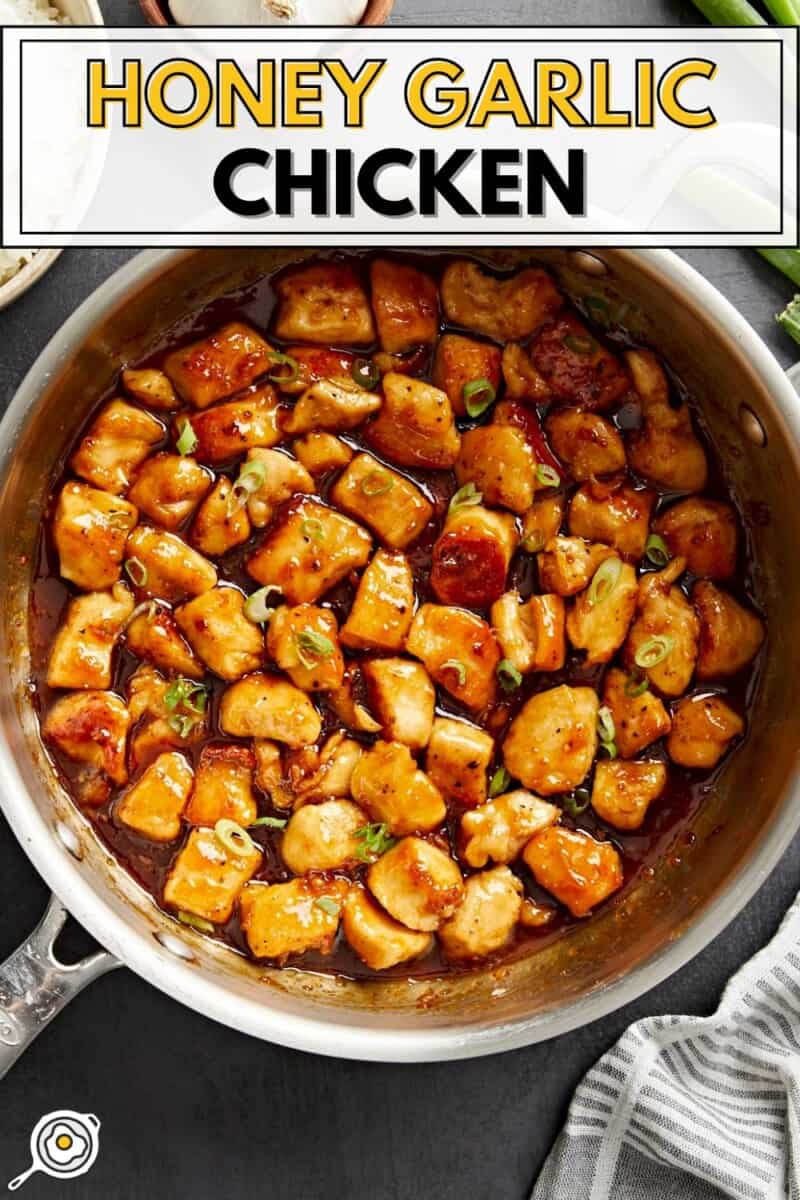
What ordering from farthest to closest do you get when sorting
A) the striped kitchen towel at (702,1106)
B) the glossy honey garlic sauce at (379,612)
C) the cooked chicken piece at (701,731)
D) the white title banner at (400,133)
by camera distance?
the striped kitchen towel at (702,1106), the cooked chicken piece at (701,731), the glossy honey garlic sauce at (379,612), the white title banner at (400,133)

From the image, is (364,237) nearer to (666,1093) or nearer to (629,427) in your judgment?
(629,427)

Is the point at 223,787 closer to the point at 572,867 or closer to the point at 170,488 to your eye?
the point at 170,488

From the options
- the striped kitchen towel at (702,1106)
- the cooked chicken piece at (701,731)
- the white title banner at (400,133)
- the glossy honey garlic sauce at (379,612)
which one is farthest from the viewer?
the striped kitchen towel at (702,1106)

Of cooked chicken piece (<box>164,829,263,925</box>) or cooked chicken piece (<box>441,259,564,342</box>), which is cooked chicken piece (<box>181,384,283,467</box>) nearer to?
cooked chicken piece (<box>441,259,564,342</box>)

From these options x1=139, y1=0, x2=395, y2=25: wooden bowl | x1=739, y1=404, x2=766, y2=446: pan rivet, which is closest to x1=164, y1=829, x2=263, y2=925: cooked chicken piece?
x1=739, y1=404, x2=766, y2=446: pan rivet

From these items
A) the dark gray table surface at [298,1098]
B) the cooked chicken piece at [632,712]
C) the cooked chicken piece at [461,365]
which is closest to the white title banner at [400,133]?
the dark gray table surface at [298,1098]

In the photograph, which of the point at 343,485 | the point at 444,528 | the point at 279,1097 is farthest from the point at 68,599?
the point at 279,1097

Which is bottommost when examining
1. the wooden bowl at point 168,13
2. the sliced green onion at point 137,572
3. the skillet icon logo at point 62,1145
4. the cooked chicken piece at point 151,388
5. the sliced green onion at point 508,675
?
the skillet icon logo at point 62,1145

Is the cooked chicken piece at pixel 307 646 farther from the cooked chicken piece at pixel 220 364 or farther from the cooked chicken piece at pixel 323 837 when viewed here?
the cooked chicken piece at pixel 220 364
